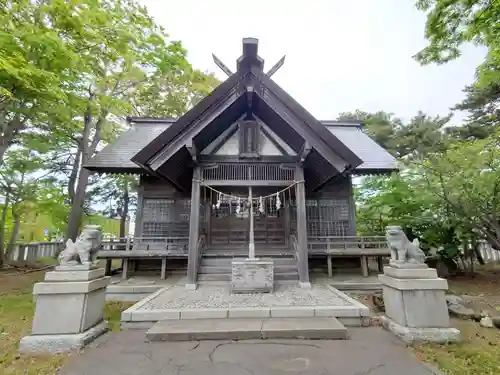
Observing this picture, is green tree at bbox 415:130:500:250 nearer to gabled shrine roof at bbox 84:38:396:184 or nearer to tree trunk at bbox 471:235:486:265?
tree trunk at bbox 471:235:486:265

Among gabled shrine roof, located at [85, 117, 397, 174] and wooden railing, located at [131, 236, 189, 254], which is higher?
gabled shrine roof, located at [85, 117, 397, 174]

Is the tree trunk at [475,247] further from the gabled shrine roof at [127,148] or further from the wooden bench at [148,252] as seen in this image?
the gabled shrine roof at [127,148]

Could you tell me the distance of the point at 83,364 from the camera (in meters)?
3.33

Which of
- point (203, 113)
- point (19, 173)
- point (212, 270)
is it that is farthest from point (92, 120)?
point (212, 270)

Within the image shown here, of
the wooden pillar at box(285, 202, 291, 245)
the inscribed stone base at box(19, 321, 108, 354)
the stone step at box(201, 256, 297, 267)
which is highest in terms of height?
the wooden pillar at box(285, 202, 291, 245)

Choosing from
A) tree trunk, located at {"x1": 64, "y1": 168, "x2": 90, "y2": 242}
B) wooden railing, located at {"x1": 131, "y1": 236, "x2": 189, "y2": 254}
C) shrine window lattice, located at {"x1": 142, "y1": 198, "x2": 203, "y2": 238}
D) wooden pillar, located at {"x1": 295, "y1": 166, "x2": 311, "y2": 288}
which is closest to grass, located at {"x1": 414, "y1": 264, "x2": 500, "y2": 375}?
wooden pillar, located at {"x1": 295, "y1": 166, "x2": 311, "y2": 288}

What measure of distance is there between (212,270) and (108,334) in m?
3.65

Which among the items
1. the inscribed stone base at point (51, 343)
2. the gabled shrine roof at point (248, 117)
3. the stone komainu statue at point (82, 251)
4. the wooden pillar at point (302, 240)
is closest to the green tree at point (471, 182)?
the gabled shrine roof at point (248, 117)

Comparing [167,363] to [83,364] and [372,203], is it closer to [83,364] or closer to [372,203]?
[83,364]

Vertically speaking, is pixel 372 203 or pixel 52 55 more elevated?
pixel 52 55

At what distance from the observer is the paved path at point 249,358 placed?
3123 mm

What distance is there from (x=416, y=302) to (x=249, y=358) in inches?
115

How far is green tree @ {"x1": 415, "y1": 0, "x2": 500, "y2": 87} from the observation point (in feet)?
20.4

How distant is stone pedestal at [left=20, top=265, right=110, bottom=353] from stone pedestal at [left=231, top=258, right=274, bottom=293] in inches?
123
